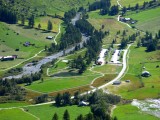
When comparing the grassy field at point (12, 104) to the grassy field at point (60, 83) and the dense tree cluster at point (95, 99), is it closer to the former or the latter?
the dense tree cluster at point (95, 99)

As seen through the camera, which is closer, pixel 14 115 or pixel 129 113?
pixel 14 115

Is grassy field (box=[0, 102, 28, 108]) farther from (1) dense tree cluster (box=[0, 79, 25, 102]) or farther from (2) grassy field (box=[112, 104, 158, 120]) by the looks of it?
(2) grassy field (box=[112, 104, 158, 120])

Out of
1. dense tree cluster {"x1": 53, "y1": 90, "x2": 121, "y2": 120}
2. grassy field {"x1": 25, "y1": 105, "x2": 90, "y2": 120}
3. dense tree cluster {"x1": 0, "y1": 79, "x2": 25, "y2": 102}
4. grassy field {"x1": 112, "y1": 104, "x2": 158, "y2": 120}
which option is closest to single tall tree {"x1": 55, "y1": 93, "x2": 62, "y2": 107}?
dense tree cluster {"x1": 53, "y1": 90, "x2": 121, "y2": 120}

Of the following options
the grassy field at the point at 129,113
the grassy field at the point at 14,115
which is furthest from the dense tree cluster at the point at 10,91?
the grassy field at the point at 129,113

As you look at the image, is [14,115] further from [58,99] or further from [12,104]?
[58,99]

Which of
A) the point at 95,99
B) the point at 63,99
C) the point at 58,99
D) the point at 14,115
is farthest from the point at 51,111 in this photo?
the point at 95,99
